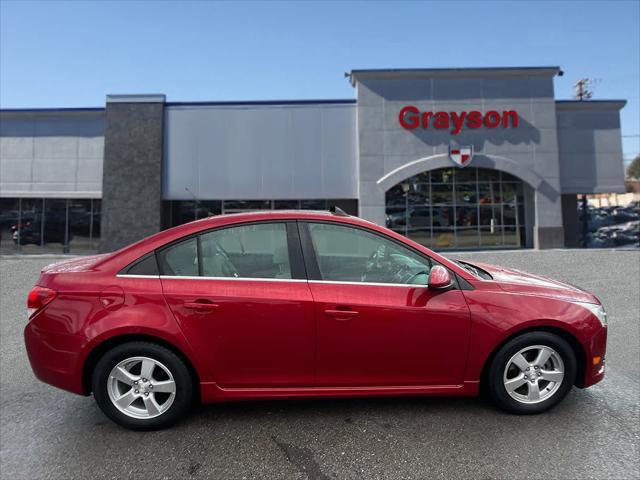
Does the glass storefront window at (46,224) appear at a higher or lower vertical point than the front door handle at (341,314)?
higher

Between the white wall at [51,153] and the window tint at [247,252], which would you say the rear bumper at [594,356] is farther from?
the white wall at [51,153]

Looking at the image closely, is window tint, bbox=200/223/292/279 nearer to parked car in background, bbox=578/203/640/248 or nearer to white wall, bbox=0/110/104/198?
white wall, bbox=0/110/104/198

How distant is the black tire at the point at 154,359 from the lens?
9.67 ft

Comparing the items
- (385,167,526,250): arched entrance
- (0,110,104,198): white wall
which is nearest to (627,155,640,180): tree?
(385,167,526,250): arched entrance

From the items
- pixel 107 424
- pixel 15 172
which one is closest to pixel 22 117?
pixel 15 172

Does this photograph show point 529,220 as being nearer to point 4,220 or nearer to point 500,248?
point 500,248

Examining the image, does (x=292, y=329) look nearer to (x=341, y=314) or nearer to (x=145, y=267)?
(x=341, y=314)

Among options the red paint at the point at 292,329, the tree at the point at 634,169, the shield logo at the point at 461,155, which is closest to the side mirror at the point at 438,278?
the red paint at the point at 292,329

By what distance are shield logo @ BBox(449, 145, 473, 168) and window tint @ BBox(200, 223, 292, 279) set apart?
1521cm

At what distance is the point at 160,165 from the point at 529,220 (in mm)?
15843

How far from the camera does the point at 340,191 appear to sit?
677 inches

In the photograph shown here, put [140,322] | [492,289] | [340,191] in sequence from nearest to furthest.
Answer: [140,322], [492,289], [340,191]

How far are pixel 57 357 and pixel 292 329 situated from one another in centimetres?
172

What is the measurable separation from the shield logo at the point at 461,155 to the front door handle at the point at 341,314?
15386 millimetres
